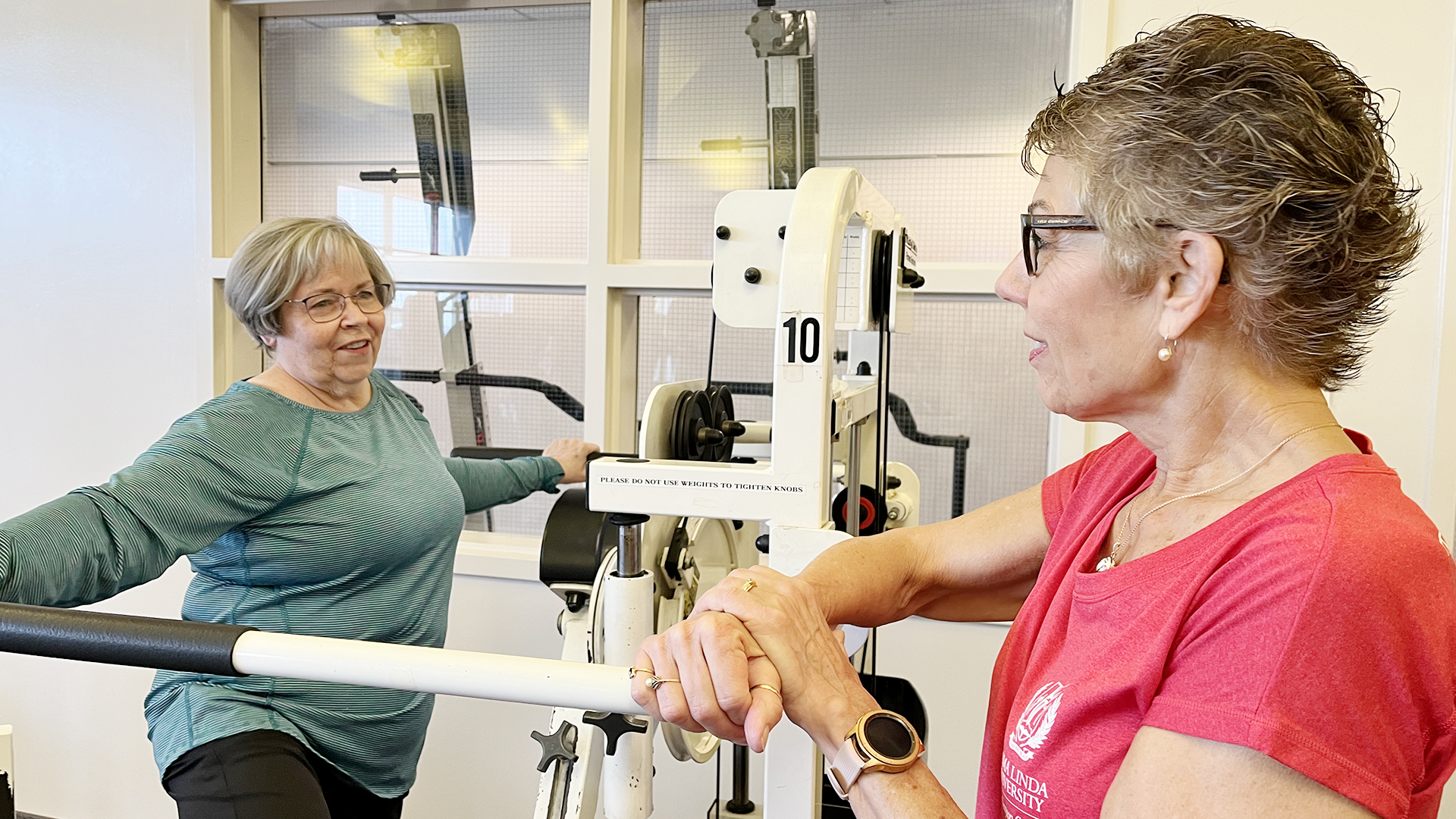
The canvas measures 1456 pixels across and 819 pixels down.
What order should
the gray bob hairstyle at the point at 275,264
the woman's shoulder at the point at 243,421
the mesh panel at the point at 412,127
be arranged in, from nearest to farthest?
the woman's shoulder at the point at 243,421, the gray bob hairstyle at the point at 275,264, the mesh panel at the point at 412,127

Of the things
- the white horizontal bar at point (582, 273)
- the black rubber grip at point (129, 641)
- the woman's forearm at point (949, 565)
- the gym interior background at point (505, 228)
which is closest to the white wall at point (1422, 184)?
the gym interior background at point (505, 228)

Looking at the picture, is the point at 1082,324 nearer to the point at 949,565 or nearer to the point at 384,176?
the point at 949,565

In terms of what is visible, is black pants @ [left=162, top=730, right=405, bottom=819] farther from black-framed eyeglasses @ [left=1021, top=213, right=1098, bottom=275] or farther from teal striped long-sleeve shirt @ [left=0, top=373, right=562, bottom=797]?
black-framed eyeglasses @ [left=1021, top=213, right=1098, bottom=275]

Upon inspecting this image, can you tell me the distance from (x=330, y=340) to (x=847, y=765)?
4.24ft

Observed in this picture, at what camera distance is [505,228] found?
274cm

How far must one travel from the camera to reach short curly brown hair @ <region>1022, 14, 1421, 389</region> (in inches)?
30.5

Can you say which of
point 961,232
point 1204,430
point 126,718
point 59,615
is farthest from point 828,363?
point 126,718

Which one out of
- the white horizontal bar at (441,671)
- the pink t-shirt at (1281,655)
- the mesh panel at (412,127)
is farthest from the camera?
the mesh panel at (412,127)

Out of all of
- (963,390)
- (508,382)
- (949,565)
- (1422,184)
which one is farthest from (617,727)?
(1422,184)

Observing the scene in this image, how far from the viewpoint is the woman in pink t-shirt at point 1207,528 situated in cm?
69

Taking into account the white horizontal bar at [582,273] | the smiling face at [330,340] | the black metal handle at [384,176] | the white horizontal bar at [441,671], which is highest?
the black metal handle at [384,176]

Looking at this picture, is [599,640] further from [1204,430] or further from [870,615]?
[1204,430]

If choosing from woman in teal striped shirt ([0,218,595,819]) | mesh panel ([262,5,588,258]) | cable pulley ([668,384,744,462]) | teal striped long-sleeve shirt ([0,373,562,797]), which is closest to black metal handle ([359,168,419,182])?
mesh panel ([262,5,588,258])

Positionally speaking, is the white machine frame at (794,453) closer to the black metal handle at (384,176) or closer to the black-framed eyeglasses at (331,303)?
the black-framed eyeglasses at (331,303)
